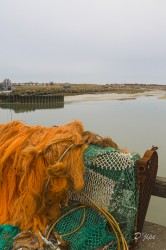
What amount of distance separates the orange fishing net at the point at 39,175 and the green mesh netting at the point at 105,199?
5.9 inches

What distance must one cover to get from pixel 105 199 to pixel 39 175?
651 mm

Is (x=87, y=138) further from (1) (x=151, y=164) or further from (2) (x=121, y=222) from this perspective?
(2) (x=121, y=222)

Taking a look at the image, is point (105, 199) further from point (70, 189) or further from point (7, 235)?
point (7, 235)

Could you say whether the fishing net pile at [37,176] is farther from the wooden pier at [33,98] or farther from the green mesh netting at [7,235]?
the wooden pier at [33,98]

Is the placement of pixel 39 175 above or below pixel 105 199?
above

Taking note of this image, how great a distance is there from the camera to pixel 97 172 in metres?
2.64

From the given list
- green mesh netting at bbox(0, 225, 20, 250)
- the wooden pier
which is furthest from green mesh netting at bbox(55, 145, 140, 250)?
the wooden pier

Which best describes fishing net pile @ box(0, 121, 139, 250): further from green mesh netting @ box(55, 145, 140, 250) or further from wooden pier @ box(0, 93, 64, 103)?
wooden pier @ box(0, 93, 64, 103)

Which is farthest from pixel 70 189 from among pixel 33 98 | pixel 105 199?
pixel 33 98

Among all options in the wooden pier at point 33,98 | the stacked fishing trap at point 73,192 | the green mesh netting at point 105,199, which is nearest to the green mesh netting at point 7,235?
the stacked fishing trap at point 73,192

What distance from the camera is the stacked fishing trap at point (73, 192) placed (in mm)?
2471

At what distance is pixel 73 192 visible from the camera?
9.14 feet

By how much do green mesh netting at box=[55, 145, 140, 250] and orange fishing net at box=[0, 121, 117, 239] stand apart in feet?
0.49

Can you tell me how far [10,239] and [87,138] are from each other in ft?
3.89
